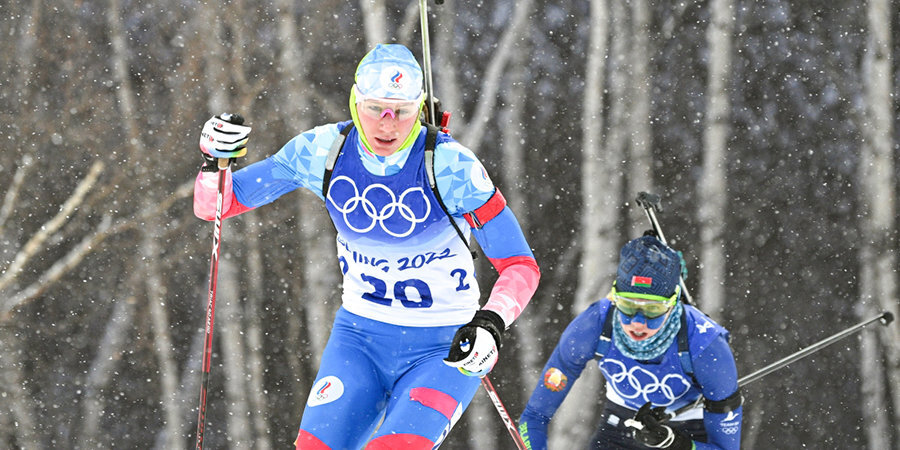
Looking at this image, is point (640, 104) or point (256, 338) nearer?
point (256, 338)

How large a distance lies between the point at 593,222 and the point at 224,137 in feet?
15.0

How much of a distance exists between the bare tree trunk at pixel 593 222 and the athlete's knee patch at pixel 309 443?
14.9 feet

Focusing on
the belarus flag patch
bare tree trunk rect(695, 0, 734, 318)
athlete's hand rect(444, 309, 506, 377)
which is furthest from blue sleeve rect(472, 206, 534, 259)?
bare tree trunk rect(695, 0, 734, 318)

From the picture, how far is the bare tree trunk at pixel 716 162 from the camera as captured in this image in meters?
6.91

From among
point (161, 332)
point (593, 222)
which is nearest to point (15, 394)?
point (161, 332)

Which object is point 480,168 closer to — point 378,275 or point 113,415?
point 378,275

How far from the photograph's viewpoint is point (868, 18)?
7012mm

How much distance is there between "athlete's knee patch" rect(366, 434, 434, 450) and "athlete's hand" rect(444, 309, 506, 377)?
0.23 meters

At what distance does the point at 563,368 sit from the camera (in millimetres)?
3461

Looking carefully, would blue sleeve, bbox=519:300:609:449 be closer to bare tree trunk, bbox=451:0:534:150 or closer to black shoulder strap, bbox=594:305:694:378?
black shoulder strap, bbox=594:305:694:378

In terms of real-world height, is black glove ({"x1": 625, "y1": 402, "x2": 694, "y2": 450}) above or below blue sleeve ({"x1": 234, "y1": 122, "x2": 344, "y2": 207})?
below

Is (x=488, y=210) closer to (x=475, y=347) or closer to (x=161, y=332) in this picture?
(x=475, y=347)

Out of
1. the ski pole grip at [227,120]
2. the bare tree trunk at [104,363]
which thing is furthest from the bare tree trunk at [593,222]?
→ the ski pole grip at [227,120]

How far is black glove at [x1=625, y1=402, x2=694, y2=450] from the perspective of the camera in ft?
10.7
